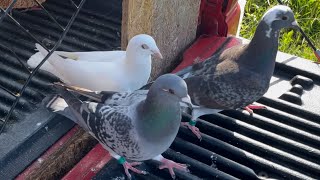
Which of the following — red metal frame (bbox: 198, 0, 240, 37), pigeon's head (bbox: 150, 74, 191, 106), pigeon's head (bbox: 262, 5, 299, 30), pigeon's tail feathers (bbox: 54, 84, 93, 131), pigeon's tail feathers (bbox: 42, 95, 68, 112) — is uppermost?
pigeon's head (bbox: 262, 5, 299, 30)

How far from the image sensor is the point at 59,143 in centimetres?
235

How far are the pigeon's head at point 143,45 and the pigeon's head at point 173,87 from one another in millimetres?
451

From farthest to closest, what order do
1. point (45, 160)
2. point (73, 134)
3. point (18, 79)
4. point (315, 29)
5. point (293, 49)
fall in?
point (315, 29) → point (293, 49) → point (18, 79) → point (73, 134) → point (45, 160)

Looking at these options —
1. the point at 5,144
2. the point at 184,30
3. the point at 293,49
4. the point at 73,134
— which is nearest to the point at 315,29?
the point at 293,49

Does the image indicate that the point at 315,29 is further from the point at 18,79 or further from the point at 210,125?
the point at 18,79

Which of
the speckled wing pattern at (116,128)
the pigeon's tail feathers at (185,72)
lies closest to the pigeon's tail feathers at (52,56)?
the speckled wing pattern at (116,128)

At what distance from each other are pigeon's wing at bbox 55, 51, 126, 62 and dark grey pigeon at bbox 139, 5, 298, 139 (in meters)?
0.41

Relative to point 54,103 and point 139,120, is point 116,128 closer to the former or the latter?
point 139,120

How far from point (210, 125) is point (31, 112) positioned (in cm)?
89

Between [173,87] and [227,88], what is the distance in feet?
1.77

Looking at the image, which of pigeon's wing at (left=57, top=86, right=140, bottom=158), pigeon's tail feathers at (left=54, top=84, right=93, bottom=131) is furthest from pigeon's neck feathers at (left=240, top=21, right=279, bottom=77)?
pigeon's tail feathers at (left=54, top=84, right=93, bottom=131)

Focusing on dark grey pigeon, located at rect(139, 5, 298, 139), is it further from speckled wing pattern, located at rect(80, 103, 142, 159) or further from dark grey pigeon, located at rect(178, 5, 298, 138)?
speckled wing pattern, located at rect(80, 103, 142, 159)

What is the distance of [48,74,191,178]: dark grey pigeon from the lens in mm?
2025

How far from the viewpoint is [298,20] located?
429 centimetres
